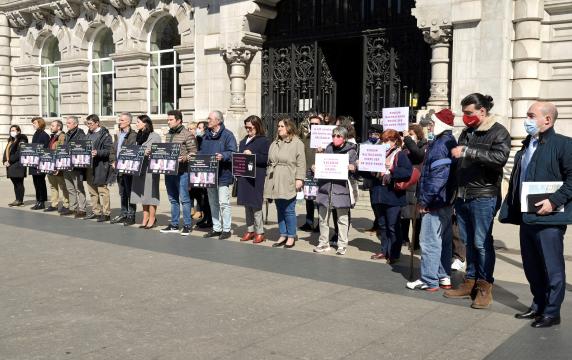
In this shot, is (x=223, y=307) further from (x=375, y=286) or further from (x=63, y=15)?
(x=63, y=15)

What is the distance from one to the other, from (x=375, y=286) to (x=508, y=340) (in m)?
1.92

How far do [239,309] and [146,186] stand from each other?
5.44 metres

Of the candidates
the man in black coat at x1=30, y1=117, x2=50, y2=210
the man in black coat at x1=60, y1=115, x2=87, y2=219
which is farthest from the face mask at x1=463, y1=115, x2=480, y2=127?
the man in black coat at x1=30, y1=117, x2=50, y2=210

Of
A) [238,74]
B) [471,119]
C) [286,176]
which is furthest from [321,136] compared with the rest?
[238,74]

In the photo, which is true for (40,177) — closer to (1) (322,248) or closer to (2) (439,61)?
(1) (322,248)

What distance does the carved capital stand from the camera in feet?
56.8

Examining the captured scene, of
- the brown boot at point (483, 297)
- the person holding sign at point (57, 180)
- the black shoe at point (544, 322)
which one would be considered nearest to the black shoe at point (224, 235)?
the person holding sign at point (57, 180)

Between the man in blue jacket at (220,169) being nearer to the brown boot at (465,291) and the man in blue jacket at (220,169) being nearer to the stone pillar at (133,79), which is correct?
the brown boot at (465,291)

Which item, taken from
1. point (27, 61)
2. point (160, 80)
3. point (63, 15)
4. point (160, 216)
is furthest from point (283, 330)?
point (27, 61)

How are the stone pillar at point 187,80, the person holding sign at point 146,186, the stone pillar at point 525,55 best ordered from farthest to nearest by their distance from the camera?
1. the stone pillar at point 187,80
2. the stone pillar at point 525,55
3. the person holding sign at point 146,186

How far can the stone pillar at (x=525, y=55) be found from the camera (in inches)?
488

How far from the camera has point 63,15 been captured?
23.5m

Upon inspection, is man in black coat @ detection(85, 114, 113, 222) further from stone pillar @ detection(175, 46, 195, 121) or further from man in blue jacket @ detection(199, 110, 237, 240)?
stone pillar @ detection(175, 46, 195, 121)

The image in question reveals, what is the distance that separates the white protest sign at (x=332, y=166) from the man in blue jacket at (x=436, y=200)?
175cm
